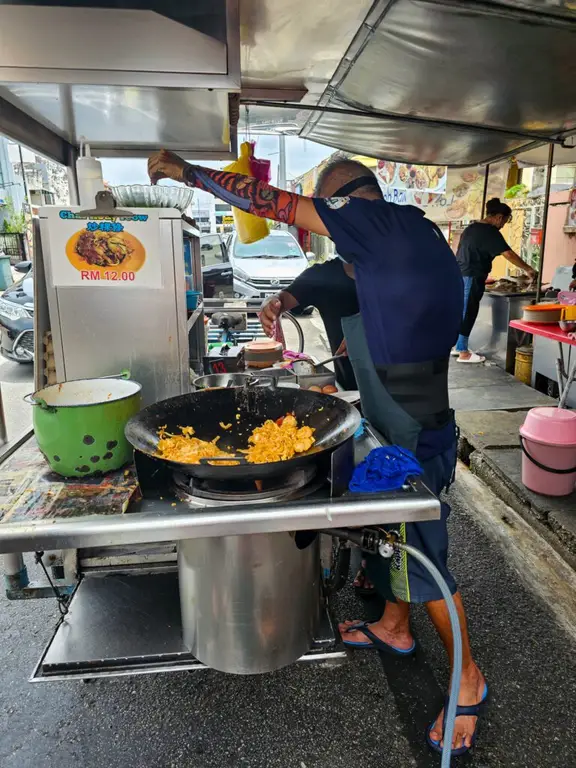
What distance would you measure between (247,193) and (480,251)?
5.38 metres

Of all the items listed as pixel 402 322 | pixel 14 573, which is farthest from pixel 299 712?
pixel 402 322

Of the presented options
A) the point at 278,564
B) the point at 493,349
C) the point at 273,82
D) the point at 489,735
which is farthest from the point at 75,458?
the point at 493,349

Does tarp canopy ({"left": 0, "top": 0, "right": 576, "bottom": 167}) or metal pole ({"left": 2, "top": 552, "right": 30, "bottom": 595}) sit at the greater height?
tarp canopy ({"left": 0, "top": 0, "right": 576, "bottom": 167})

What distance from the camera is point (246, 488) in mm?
1354

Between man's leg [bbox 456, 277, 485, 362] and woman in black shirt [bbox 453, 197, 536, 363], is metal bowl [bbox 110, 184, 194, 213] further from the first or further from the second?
man's leg [bbox 456, 277, 485, 362]

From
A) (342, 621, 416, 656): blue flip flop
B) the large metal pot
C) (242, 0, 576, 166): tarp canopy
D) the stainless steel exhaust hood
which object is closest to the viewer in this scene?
the stainless steel exhaust hood

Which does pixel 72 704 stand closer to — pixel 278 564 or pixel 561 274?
pixel 278 564

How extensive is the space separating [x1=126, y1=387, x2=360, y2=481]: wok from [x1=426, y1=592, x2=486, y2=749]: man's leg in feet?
2.70

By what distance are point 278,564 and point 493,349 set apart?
19.7 ft

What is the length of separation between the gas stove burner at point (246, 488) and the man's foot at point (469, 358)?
5.93 meters

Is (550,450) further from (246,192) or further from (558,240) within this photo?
(558,240)

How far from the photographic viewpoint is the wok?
1.43m

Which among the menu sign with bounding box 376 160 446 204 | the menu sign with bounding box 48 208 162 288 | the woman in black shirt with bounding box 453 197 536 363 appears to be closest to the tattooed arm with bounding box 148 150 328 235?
the menu sign with bounding box 48 208 162 288

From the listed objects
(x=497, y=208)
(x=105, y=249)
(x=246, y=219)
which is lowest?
(x=105, y=249)
